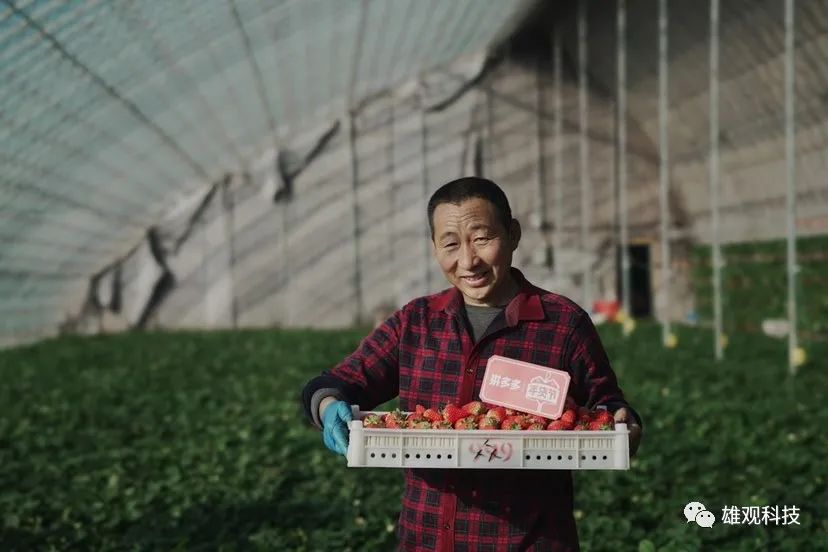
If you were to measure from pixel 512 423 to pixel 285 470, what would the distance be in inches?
174

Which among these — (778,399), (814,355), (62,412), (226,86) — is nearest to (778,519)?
(778,399)

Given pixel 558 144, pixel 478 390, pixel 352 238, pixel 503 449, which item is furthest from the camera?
pixel 352 238

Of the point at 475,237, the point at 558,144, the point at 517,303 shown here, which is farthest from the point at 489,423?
the point at 558,144

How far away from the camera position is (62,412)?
9.79m

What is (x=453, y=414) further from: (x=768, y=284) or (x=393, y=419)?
(x=768, y=284)

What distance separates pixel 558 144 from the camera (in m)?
23.9

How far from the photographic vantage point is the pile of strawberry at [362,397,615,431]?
2404mm

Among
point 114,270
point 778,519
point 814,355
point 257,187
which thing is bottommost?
point 778,519

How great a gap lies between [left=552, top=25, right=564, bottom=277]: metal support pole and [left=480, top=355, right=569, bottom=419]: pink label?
70.4 ft

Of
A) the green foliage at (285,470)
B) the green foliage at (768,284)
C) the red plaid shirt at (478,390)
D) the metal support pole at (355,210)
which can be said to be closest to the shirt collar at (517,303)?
the red plaid shirt at (478,390)

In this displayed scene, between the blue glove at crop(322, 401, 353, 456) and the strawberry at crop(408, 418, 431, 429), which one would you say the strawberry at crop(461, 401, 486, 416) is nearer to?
the strawberry at crop(408, 418, 431, 429)

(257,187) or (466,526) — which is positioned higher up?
(257,187)

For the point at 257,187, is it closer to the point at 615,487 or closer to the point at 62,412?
the point at 62,412

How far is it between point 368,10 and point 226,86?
284 centimetres
